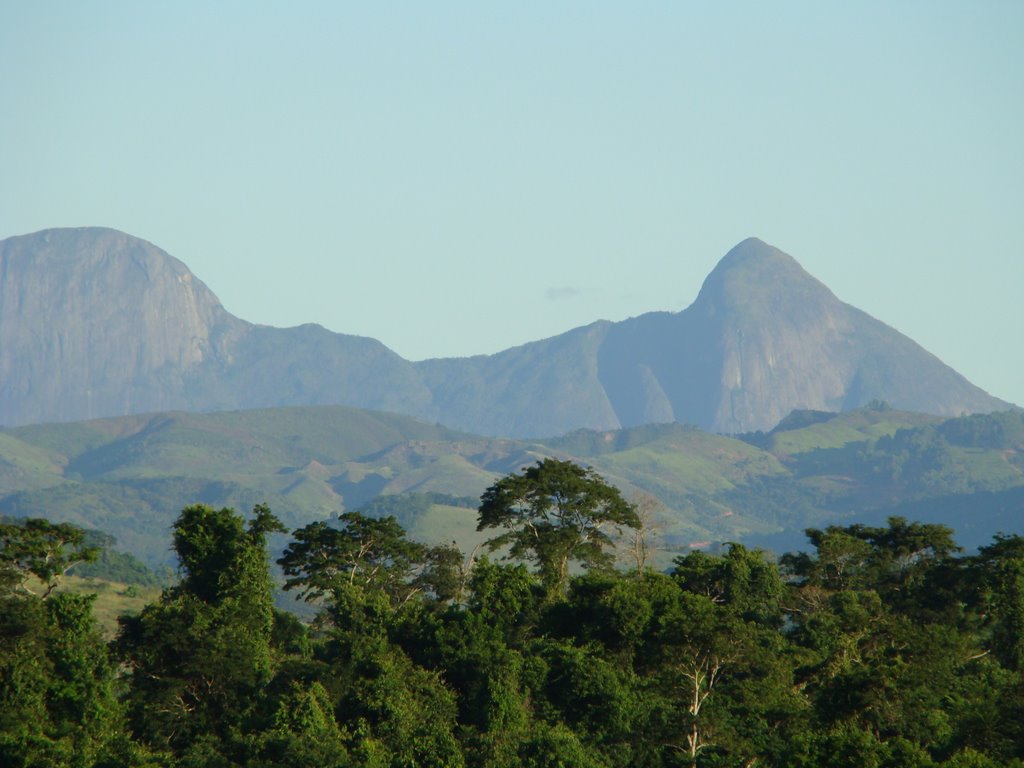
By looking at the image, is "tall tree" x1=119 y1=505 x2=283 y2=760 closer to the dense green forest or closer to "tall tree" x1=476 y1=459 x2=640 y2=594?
the dense green forest

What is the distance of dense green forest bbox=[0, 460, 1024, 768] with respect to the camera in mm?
66000

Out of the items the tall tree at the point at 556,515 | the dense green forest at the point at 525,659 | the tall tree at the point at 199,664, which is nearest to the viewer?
the dense green forest at the point at 525,659

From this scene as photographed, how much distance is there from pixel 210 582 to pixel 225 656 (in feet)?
45.5

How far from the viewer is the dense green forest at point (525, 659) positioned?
217 feet

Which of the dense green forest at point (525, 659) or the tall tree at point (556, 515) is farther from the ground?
the tall tree at point (556, 515)

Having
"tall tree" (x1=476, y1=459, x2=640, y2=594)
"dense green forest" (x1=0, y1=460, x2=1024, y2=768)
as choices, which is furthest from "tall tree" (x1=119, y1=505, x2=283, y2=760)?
"tall tree" (x1=476, y1=459, x2=640, y2=594)

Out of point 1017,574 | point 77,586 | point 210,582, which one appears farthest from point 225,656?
point 77,586

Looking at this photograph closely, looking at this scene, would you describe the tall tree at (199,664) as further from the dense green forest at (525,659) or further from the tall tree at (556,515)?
the tall tree at (556,515)

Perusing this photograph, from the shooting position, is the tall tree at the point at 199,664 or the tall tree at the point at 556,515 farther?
the tall tree at the point at 556,515

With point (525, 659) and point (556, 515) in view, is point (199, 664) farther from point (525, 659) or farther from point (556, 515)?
point (556, 515)

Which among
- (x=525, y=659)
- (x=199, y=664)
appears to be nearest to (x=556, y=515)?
(x=525, y=659)

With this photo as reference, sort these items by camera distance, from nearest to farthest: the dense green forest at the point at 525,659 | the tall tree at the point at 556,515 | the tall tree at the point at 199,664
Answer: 1. the dense green forest at the point at 525,659
2. the tall tree at the point at 199,664
3. the tall tree at the point at 556,515

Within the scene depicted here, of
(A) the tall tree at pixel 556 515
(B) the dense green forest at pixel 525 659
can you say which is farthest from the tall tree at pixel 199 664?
(A) the tall tree at pixel 556 515

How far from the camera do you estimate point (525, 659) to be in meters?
79.3
